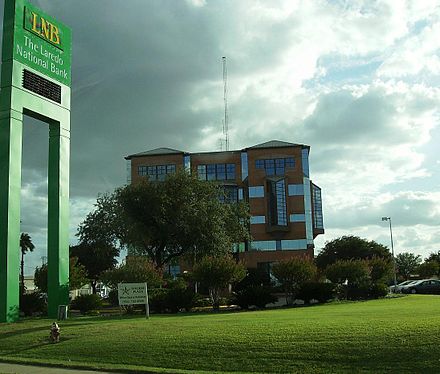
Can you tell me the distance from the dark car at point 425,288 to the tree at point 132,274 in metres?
26.4

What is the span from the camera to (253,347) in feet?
46.4

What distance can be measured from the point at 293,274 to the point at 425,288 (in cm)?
1824

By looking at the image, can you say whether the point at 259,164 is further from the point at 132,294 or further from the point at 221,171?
the point at 132,294

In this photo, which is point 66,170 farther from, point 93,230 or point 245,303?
point 93,230

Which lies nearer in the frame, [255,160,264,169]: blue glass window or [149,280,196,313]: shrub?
[149,280,196,313]: shrub

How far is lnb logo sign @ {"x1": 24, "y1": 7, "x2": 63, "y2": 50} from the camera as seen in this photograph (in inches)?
1016

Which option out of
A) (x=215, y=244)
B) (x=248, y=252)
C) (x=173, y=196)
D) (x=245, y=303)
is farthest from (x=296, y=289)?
(x=248, y=252)

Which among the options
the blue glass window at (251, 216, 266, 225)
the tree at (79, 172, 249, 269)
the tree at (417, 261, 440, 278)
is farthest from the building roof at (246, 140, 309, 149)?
the tree at (79, 172, 249, 269)

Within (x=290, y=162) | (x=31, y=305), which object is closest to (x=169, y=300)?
(x=31, y=305)

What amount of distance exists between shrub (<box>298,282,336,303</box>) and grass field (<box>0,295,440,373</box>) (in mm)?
16739

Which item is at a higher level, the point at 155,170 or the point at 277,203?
the point at 155,170

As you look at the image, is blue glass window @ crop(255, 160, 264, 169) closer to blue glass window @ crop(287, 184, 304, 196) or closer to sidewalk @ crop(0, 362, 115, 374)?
blue glass window @ crop(287, 184, 304, 196)

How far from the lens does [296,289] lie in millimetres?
35156

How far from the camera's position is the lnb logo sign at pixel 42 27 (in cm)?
2580
